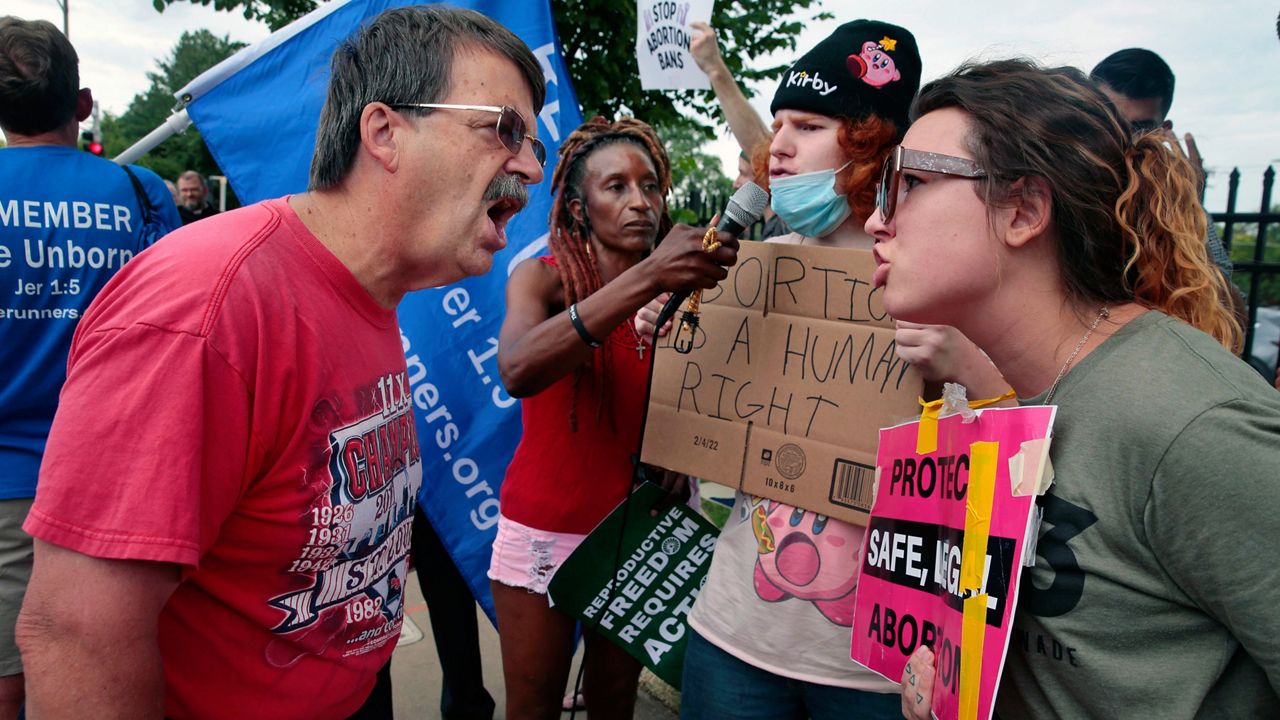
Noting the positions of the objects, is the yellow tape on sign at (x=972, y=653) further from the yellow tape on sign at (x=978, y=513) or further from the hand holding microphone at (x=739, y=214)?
the hand holding microphone at (x=739, y=214)

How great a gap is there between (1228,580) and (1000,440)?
1.07 ft

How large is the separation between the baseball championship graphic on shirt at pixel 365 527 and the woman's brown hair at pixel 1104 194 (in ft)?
3.89

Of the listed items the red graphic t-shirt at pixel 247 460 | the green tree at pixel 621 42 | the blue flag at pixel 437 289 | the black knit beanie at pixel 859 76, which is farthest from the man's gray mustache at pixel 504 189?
the green tree at pixel 621 42

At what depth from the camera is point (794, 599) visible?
1835 millimetres

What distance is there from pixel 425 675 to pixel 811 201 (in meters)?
3.02

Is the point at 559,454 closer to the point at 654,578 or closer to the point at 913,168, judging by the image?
the point at 654,578

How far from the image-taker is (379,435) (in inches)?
60.2

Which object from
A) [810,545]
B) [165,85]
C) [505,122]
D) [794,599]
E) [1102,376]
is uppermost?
[165,85]

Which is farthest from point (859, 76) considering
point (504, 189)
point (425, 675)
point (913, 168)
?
point (425, 675)

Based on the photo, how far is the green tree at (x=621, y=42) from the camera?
7539 millimetres

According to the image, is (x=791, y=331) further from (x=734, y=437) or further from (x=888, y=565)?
(x=888, y=565)

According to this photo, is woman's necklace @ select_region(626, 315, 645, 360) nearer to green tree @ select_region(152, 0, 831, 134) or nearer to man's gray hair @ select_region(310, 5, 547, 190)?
man's gray hair @ select_region(310, 5, 547, 190)

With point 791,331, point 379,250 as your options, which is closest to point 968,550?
point 791,331

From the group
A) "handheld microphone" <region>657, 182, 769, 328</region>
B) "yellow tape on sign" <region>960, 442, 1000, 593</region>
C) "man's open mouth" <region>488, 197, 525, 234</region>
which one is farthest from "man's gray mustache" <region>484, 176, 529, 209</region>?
"yellow tape on sign" <region>960, 442, 1000, 593</region>
